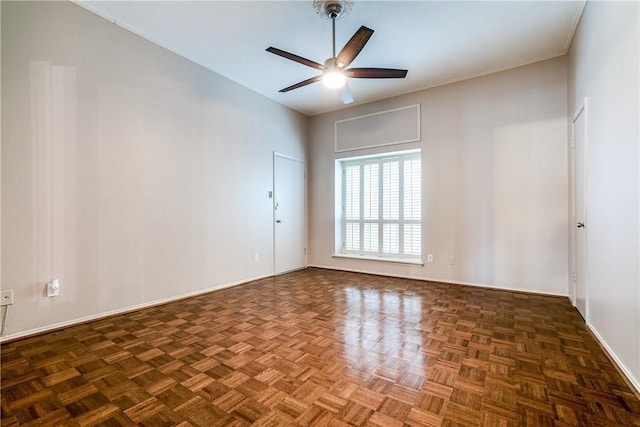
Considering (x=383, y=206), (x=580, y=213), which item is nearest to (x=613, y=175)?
(x=580, y=213)

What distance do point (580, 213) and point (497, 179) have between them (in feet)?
3.38

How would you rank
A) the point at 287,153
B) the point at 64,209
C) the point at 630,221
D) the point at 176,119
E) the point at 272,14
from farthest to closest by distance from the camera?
the point at 287,153 < the point at 176,119 < the point at 272,14 < the point at 64,209 < the point at 630,221

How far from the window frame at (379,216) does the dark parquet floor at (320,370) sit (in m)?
1.64

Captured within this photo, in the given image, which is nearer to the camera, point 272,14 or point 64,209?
point 64,209

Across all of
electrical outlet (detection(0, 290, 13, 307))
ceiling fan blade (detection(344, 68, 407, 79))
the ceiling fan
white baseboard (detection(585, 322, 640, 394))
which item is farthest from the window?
electrical outlet (detection(0, 290, 13, 307))

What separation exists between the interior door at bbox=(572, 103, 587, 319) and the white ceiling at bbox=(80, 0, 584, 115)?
Result: 0.98 meters

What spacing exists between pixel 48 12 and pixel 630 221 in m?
4.37

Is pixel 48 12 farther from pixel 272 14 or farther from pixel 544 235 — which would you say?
pixel 544 235

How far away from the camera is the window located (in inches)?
174

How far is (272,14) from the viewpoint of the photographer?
2637 mm

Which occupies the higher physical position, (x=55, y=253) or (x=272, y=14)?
(x=272, y=14)

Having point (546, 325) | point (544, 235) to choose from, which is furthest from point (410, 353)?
point (544, 235)

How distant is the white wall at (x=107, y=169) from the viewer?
2232mm

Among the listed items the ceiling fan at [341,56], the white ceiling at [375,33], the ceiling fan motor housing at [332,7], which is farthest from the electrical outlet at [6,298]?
the ceiling fan motor housing at [332,7]
